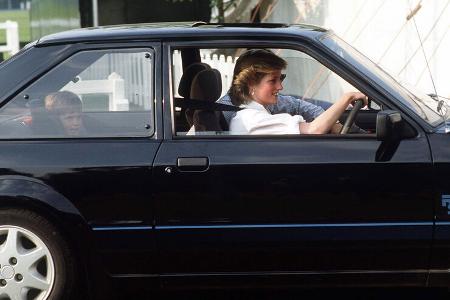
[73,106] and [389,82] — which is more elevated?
[389,82]

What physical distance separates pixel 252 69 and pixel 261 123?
41cm

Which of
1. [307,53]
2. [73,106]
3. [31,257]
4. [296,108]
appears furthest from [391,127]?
[31,257]

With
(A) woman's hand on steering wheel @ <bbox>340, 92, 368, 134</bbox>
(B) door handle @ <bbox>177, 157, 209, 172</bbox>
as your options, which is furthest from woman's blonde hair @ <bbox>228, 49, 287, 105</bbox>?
(B) door handle @ <bbox>177, 157, 209, 172</bbox>

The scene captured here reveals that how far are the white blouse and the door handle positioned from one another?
0.35m

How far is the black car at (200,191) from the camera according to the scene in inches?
181

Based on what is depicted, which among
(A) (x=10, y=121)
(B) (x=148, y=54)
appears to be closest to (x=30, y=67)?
(A) (x=10, y=121)

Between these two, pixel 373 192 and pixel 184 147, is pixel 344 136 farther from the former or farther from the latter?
pixel 184 147

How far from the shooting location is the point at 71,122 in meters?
4.80

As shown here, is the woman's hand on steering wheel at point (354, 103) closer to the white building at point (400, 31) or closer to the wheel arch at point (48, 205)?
the wheel arch at point (48, 205)

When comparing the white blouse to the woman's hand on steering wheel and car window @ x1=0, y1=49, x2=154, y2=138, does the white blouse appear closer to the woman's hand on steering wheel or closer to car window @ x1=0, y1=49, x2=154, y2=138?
the woman's hand on steering wheel

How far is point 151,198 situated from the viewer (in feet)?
15.1

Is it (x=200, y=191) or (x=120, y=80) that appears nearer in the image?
(x=200, y=191)

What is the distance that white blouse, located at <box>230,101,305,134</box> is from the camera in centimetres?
489

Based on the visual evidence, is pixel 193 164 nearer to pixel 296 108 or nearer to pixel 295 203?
pixel 295 203
